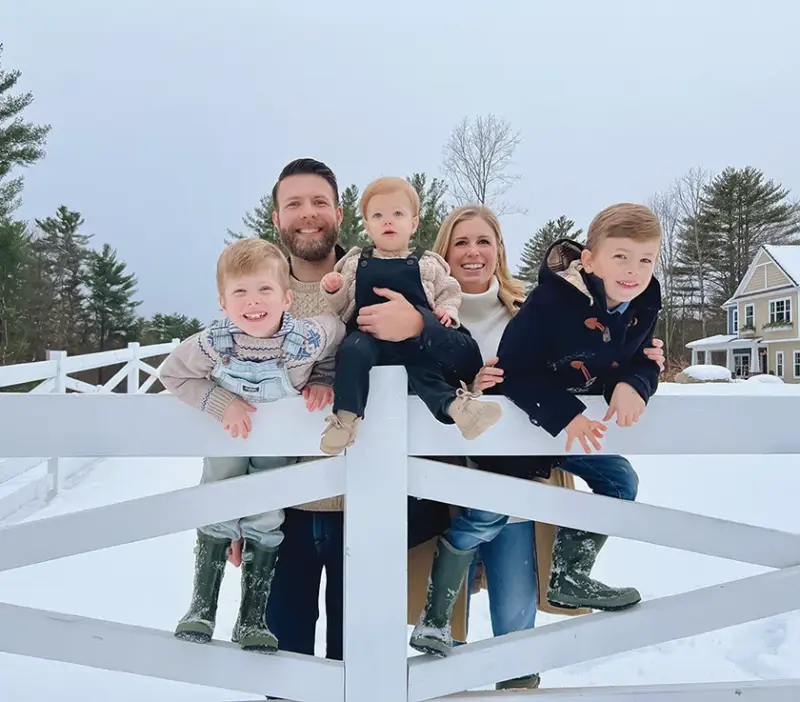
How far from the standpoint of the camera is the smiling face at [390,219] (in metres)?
1.76

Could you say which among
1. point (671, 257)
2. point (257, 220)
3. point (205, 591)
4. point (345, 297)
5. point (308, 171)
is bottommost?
point (205, 591)

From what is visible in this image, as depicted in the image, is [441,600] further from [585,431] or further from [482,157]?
[482,157]

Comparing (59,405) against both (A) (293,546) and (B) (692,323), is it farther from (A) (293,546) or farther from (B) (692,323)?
(B) (692,323)

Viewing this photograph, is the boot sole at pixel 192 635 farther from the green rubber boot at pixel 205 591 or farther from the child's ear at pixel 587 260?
the child's ear at pixel 587 260

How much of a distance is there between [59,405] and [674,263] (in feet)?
107

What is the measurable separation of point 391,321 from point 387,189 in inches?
19.1

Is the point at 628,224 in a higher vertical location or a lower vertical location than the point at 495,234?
lower

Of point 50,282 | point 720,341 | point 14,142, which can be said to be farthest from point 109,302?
point 720,341

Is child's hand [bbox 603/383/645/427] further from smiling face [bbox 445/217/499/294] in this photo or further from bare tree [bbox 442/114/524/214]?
bare tree [bbox 442/114/524/214]

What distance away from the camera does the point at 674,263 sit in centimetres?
3011

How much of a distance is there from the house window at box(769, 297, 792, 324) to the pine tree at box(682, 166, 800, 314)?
5.80 metres

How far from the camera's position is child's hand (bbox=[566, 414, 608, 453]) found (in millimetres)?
1325

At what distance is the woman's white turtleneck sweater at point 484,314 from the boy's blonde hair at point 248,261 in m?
0.74

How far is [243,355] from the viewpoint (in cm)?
141
